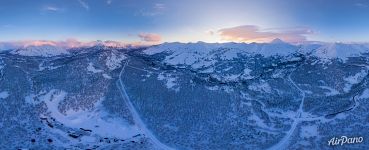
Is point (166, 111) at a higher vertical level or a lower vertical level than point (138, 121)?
higher

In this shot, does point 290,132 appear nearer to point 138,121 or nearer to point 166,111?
point 166,111

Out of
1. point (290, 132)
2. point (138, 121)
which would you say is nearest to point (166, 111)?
point (138, 121)

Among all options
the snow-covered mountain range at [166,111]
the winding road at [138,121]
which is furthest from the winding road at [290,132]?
the winding road at [138,121]

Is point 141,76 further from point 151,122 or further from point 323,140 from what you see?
point 323,140

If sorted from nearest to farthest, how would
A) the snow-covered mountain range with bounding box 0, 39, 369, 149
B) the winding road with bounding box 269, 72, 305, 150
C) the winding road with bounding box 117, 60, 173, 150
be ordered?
the winding road with bounding box 269, 72, 305, 150 → the winding road with bounding box 117, 60, 173, 150 → the snow-covered mountain range with bounding box 0, 39, 369, 149

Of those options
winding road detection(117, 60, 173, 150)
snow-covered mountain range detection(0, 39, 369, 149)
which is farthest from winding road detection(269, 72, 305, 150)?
winding road detection(117, 60, 173, 150)

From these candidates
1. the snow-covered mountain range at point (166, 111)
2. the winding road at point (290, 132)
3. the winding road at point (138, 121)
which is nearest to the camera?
the winding road at point (290, 132)

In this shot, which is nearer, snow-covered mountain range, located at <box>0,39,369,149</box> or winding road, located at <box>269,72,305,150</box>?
winding road, located at <box>269,72,305,150</box>

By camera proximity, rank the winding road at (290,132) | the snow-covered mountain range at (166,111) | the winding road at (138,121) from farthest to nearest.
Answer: the snow-covered mountain range at (166,111)
the winding road at (138,121)
the winding road at (290,132)

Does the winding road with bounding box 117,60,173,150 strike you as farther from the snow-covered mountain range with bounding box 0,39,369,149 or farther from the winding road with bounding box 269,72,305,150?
the winding road with bounding box 269,72,305,150

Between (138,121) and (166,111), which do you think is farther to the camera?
(166,111)

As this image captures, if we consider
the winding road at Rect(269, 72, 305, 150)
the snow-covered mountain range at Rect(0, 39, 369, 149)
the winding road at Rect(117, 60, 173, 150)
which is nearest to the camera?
the winding road at Rect(269, 72, 305, 150)

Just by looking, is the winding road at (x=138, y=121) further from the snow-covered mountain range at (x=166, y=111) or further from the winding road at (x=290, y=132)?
the winding road at (x=290, y=132)
